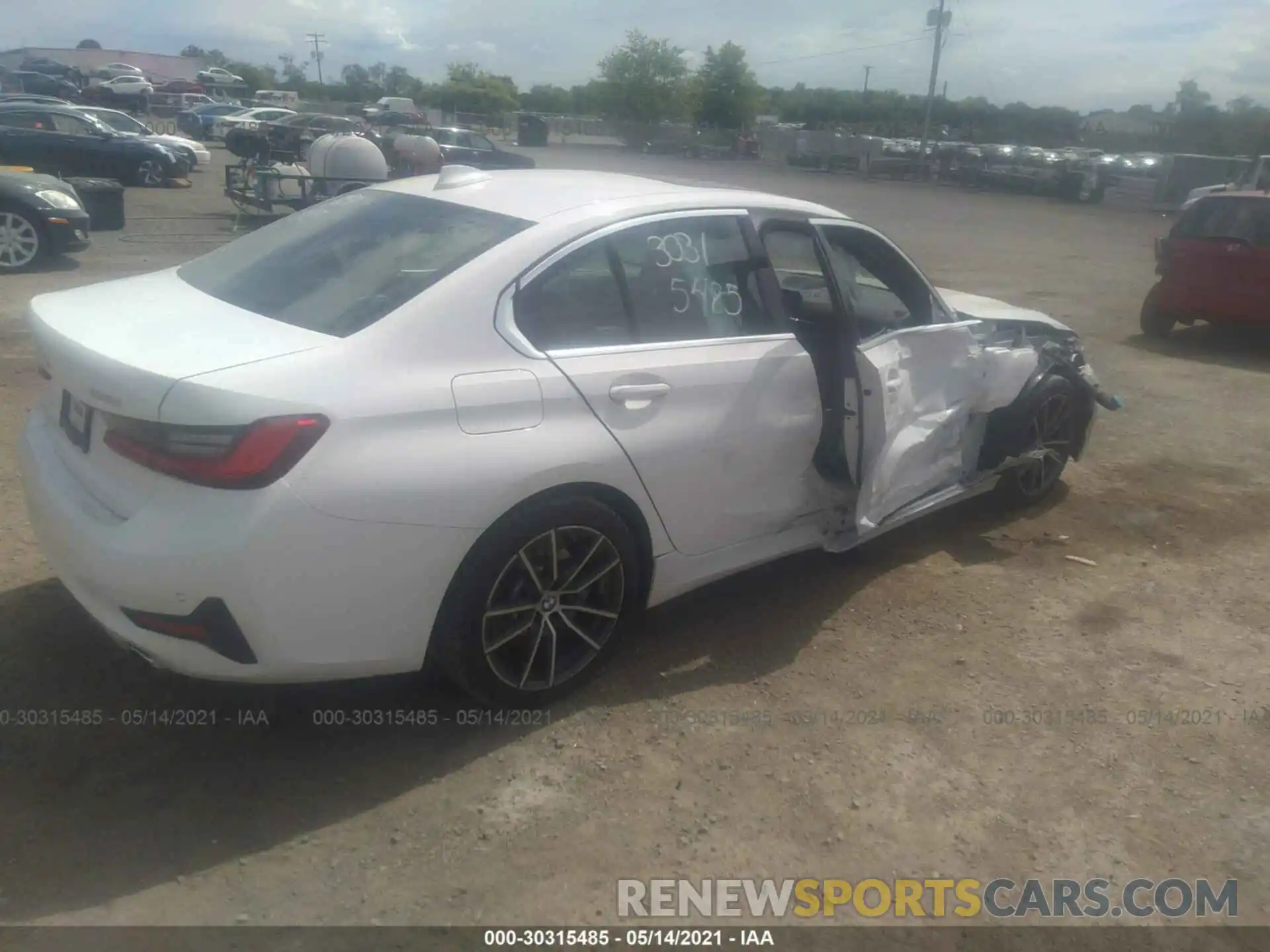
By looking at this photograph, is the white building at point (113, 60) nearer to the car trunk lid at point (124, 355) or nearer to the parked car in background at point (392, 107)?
the parked car in background at point (392, 107)

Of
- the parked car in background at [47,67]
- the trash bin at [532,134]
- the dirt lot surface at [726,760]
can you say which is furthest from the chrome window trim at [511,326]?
the parked car in background at [47,67]

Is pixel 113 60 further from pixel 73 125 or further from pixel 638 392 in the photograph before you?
pixel 638 392

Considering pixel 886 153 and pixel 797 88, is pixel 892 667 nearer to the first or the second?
pixel 886 153

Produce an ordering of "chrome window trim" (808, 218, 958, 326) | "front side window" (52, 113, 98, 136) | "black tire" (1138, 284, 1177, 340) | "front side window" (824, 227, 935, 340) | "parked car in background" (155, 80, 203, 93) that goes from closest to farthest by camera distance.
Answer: "chrome window trim" (808, 218, 958, 326) < "front side window" (824, 227, 935, 340) < "black tire" (1138, 284, 1177, 340) < "front side window" (52, 113, 98, 136) < "parked car in background" (155, 80, 203, 93)

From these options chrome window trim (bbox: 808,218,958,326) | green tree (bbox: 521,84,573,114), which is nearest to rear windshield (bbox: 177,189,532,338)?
chrome window trim (bbox: 808,218,958,326)

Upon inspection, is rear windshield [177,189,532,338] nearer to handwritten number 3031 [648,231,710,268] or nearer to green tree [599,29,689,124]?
handwritten number 3031 [648,231,710,268]

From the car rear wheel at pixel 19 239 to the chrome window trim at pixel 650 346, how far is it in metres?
9.60

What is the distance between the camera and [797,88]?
95875 mm

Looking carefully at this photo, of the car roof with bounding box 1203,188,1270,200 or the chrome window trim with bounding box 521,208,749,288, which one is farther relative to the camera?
the car roof with bounding box 1203,188,1270,200

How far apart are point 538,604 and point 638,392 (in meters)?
0.78

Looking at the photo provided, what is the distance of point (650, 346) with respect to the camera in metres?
3.55

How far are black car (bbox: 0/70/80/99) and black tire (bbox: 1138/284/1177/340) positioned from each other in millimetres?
42940

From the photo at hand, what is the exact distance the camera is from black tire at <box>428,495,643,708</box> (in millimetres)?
3098

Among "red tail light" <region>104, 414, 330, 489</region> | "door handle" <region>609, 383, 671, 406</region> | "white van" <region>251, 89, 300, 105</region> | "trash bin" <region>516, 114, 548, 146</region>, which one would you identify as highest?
"white van" <region>251, 89, 300, 105</region>
